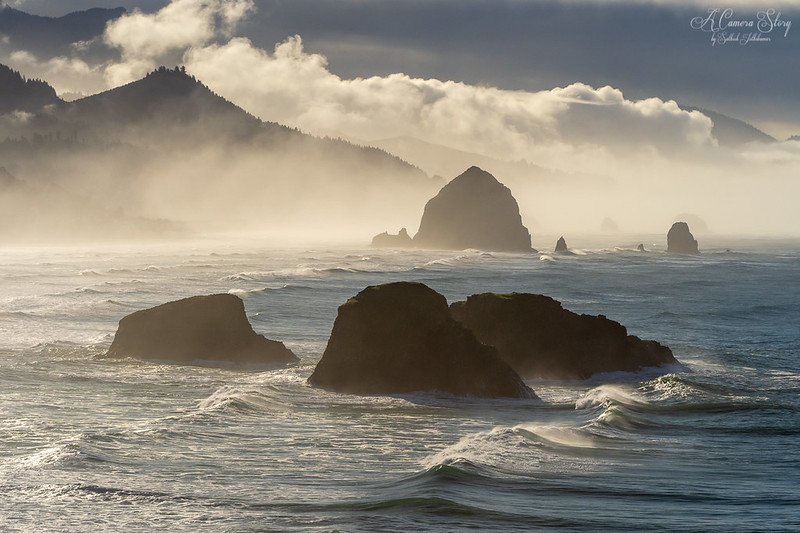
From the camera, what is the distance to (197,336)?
149ft

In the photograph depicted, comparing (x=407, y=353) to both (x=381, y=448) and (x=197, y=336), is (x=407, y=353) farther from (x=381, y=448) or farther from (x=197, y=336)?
(x=197, y=336)

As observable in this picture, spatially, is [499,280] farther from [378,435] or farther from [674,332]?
[378,435]

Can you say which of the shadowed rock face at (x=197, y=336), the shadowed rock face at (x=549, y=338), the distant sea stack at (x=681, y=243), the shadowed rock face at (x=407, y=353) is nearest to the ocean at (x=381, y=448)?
the shadowed rock face at (x=407, y=353)

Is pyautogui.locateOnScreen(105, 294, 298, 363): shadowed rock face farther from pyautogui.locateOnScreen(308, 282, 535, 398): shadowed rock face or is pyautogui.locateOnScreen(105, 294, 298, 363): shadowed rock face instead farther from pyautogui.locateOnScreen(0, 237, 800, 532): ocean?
pyautogui.locateOnScreen(308, 282, 535, 398): shadowed rock face

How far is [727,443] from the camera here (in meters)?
28.6

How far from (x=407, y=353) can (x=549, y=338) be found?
7.95 m

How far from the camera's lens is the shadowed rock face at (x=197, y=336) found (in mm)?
44938

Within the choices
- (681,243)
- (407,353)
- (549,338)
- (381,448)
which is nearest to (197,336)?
(407,353)

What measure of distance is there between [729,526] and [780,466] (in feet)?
22.0

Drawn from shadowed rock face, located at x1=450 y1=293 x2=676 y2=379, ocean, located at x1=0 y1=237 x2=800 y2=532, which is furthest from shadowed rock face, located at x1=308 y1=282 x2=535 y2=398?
shadowed rock face, located at x1=450 y1=293 x2=676 y2=379

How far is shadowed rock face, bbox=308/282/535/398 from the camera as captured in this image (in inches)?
1395

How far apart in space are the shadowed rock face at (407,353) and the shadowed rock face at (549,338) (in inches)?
196

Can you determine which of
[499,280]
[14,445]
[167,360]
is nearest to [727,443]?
[14,445]

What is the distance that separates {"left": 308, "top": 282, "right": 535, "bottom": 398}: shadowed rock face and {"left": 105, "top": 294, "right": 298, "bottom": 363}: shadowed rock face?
27.1 ft
